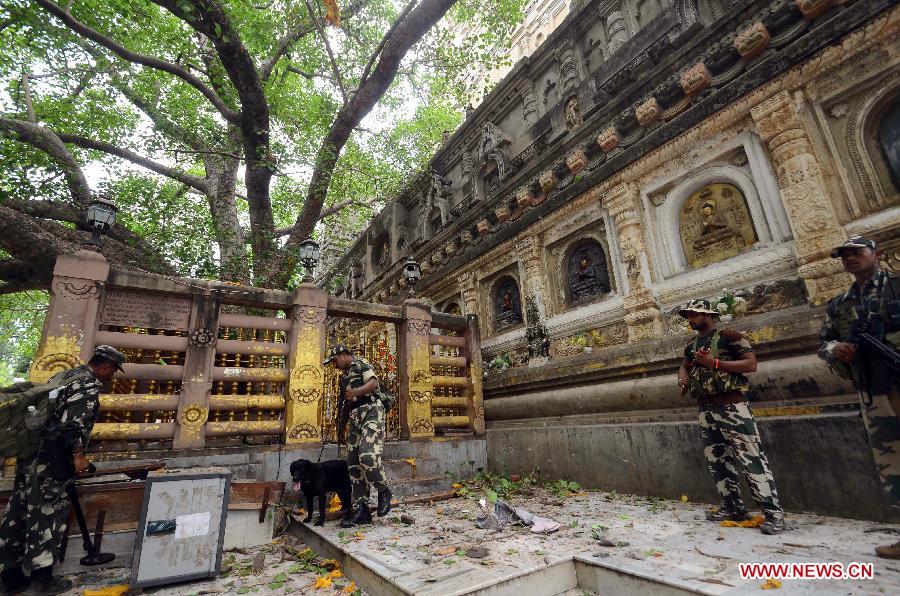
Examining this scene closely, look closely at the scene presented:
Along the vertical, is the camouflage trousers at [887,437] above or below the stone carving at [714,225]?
below

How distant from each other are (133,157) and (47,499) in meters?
9.86

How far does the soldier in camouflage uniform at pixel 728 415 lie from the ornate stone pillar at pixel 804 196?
5.65 ft

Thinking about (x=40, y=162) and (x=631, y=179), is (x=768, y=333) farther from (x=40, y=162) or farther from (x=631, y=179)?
(x=40, y=162)

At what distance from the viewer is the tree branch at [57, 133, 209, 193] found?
373 inches

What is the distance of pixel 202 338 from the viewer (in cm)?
571

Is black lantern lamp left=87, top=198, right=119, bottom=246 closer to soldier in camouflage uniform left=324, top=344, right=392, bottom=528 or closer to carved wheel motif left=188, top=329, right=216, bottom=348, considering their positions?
carved wheel motif left=188, top=329, right=216, bottom=348

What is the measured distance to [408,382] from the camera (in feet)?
23.8

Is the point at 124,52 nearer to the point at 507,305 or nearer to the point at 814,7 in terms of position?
the point at 507,305

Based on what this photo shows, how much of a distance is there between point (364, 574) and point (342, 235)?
888 inches

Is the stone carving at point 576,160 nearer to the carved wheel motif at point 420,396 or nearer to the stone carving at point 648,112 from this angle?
the stone carving at point 648,112

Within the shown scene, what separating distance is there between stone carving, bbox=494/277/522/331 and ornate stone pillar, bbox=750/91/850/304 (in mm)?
5078

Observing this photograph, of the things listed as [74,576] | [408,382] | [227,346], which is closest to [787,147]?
[408,382]

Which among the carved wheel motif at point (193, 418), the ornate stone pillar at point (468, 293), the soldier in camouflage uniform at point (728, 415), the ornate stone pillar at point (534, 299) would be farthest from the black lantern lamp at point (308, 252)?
the soldier in camouflage uniform at point (728, 415)

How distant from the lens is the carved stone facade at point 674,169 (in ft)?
15.9
